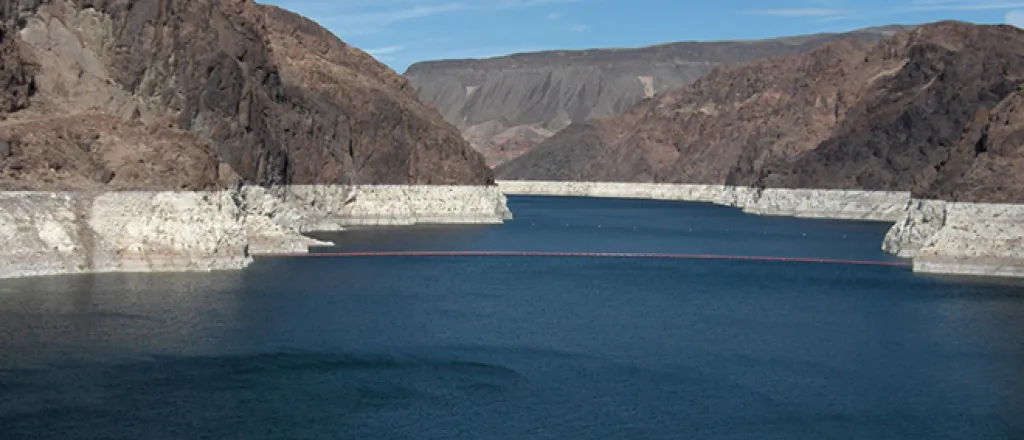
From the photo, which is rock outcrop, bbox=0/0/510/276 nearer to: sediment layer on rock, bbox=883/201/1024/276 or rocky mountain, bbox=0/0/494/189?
rocky mountain, bbox=0/0/494/189

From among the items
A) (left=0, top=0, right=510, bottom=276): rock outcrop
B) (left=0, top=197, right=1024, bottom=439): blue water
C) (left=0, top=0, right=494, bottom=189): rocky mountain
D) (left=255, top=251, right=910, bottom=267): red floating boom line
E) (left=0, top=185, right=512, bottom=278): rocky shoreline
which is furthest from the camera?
(left=255, top=251, right=910, bottom=267): red floating boom line

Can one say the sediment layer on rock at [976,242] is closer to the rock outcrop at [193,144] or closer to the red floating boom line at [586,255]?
the red floating boom line at [586,255]

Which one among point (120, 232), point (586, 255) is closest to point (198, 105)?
point (586, 255)

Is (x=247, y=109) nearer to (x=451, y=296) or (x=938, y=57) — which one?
(x=451, y=296)

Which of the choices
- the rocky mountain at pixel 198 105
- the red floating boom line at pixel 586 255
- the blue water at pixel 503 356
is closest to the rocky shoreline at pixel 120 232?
the rocky mountain at pixel 198 105

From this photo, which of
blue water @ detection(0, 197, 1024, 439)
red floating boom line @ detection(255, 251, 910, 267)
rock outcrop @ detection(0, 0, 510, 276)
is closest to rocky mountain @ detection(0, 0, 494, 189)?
rock outcrop @ detection(0, 0, 510, 276)

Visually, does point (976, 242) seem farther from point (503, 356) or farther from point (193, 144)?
point (193, 144)
